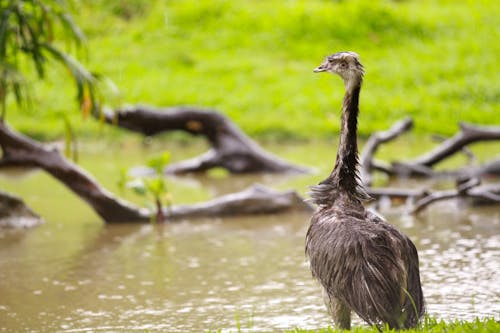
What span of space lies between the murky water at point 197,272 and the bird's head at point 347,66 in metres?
1.73

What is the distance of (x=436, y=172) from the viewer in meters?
14.5

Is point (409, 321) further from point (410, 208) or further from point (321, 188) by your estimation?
point (410, 208)

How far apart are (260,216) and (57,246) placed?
9.06 ft

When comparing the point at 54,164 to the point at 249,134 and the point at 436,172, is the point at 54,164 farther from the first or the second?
the point at 249,134

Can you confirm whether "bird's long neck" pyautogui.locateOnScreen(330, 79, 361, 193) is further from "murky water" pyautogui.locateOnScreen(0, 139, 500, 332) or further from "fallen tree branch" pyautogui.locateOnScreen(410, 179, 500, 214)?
"fallen tree branch" pyautogui.locateOnScreen(410, 179, 500, 214)

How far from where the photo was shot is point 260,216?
1189 cm

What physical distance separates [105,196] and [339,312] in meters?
5.81

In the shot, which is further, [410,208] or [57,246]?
[410,208]

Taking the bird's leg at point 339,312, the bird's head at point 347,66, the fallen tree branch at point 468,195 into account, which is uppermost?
the fallen tree branch at point 468,195

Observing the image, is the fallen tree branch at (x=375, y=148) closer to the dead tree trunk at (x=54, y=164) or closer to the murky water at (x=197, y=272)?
the murky water at (x=197, y=272)

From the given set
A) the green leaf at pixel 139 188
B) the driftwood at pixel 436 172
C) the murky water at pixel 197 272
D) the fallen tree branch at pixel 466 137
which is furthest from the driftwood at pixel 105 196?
the fallen tree branch at pixel 466 137

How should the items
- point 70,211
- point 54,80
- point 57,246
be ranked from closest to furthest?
point 57,246 < point 70,211 < point 54,80

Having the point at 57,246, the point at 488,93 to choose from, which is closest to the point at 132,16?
the point at 488,93

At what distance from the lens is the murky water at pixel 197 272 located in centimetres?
709
